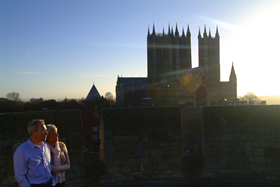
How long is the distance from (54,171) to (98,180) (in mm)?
2094

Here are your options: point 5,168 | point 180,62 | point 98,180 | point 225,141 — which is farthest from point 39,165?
point 180,62

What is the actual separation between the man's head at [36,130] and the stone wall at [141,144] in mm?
2161

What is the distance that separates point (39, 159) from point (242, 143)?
4230mm

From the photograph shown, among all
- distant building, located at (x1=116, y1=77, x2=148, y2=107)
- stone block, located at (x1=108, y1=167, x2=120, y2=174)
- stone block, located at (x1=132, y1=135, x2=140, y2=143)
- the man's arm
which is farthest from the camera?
distant building, located at (x1=116, y1=77, x2=148, y2=107)

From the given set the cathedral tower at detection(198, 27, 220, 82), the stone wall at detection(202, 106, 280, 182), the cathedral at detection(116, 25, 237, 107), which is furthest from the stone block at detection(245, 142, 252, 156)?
the cathedral tower at detection(198, 27, 220, 82)

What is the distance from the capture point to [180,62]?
2849 inches

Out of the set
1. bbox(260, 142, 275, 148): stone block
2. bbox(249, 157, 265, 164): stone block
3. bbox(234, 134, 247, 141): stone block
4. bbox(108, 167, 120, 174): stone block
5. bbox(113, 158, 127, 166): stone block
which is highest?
bbox(234, 134, 247, 141): stone block

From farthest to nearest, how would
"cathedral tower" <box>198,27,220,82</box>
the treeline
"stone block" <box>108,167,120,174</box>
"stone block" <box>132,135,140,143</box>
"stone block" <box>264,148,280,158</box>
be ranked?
1. "cathedral tower" <box>198,27,220,82</box>
2. the treeline
3. "stone block" <box>264,148,280,158</box>
4. "stone block" <box>132,135,140,143</box>
5. "stone block" <box>108,167,120,174</box>

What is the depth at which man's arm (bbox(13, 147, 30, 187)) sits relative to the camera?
2.63m

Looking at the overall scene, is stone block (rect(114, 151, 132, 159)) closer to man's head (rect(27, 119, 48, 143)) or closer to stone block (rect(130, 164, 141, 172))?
stone block (rect(130, 164, 141, 172))

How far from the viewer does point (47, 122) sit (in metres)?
4.45

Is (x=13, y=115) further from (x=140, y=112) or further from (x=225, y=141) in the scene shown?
(x=225, y=141)

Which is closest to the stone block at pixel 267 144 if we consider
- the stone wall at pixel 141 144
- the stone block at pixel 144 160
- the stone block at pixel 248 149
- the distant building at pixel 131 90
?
the stone block at pixel 248 149

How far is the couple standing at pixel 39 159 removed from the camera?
265cm
